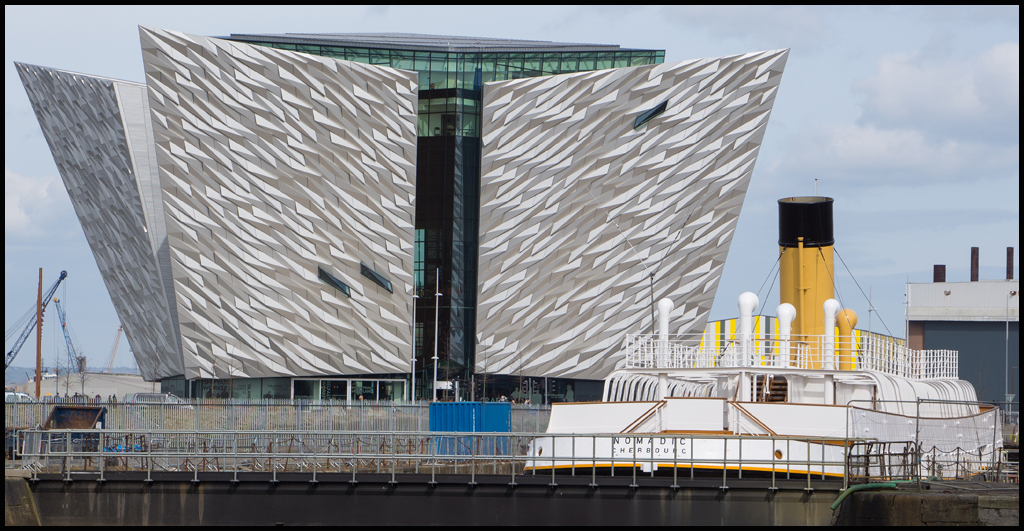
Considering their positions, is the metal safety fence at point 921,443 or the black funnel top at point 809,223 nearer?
the metal safety fence at point 921,443

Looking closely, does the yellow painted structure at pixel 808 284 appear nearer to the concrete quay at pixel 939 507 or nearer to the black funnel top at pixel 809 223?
the black funnel top at pixel 809 223

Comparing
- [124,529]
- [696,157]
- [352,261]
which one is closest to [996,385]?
[696,157]

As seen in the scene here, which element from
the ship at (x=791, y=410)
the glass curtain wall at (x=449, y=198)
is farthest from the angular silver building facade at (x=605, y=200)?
the ship at (x=791, y=410)

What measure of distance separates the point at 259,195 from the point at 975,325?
57761 mm

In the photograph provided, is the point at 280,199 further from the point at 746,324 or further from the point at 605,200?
the point at 746,324

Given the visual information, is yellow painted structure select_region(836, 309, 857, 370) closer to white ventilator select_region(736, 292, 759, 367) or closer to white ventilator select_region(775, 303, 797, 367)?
white ventilator select_region(775, 303, 797, 367)

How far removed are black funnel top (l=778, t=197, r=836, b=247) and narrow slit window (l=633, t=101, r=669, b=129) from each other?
26247mm

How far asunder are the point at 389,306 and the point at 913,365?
31310 millimetres

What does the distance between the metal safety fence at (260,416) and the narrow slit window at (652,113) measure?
17.8 meters

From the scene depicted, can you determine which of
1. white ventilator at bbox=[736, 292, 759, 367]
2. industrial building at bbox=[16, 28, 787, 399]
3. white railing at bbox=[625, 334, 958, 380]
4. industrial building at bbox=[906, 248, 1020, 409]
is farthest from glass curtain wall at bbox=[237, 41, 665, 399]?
industrial building at bbox=[906, 248, 1020, 409]

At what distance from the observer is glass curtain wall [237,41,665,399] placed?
5556cm

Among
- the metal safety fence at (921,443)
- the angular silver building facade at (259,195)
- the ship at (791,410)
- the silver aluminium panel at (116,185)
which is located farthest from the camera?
the silver aluminium panel at (116,185)

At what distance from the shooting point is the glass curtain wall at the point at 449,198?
182 feet

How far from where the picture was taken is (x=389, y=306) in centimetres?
5178
